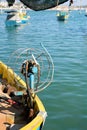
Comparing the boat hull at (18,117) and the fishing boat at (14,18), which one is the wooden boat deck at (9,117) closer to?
the boat hull at (18,117)

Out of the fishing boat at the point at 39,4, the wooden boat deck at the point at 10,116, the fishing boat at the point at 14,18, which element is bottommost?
the fishing boat at the point at 14,18

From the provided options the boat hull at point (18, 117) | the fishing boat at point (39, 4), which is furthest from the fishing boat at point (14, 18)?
the fishing boat at point (39, 4)

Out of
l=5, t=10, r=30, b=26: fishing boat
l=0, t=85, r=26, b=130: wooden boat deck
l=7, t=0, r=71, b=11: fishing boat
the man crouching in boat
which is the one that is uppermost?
l=7, t=0, r=71, b=11: fishing boat

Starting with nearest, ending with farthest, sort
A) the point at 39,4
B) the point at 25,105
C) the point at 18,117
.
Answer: the point at 39,4 < the point at 18,117 < the point at 25,105

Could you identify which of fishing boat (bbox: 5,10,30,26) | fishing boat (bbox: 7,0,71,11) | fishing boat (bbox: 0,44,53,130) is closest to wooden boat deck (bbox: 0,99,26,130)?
fishing boat (bbox: 0,44,53,130)

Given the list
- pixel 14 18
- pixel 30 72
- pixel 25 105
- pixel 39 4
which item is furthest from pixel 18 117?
pixel 14 18

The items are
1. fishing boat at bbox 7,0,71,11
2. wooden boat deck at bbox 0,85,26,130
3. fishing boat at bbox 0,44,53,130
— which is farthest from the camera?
wooden boat deck at bbox 0,85,26,130

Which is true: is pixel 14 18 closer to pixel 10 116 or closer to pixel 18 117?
pixel 18 117

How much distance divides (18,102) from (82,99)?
4.92m

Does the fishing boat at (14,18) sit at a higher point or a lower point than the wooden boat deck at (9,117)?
lower

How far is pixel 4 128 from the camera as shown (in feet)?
33.1

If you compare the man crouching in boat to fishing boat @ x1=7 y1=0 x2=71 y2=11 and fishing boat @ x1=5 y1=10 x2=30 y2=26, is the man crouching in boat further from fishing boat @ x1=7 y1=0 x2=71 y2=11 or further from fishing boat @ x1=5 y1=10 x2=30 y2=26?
fishing boat @ x1=5 y1=10 x2=30 y2=26

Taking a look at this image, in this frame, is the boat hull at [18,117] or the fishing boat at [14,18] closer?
the boat hull at [18,117]

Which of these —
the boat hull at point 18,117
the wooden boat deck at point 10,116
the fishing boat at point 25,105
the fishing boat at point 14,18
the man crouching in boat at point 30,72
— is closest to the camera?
the boat hull at point 18,117
